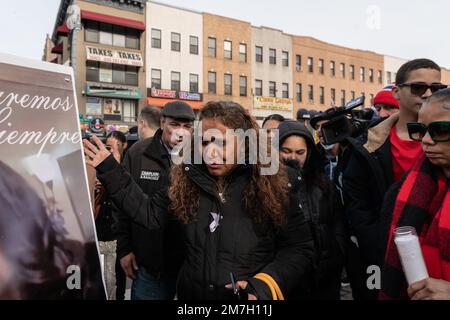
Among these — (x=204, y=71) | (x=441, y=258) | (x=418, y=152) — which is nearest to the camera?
(x=441, y=258)

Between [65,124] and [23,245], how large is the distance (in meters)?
0.67

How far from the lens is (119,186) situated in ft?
6.44

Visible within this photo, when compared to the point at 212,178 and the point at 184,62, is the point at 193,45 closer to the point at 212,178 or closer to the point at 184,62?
the point at 184,62

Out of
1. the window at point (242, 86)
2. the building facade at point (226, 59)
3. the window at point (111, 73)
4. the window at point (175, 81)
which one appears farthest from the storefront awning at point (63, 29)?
the window at point (242, 86)

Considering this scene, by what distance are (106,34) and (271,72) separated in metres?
13.2

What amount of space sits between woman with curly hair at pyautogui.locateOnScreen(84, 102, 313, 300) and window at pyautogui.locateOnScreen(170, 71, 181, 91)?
25744 mm

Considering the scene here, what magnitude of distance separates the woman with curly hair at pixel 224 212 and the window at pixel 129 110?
24.6 meters

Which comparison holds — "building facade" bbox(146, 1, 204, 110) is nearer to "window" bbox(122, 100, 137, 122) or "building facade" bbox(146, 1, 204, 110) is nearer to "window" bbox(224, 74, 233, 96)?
"window" bbox(122, 100, 137, 122)

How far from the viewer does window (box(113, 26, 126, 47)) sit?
1007 inches

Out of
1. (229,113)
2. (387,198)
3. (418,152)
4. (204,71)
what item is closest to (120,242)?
(229,113)

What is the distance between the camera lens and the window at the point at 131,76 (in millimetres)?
25812

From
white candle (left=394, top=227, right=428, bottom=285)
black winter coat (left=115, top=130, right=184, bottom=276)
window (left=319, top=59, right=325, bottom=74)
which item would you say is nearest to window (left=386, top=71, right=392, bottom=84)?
window (left=319, top=59, right=325, bottom=74)

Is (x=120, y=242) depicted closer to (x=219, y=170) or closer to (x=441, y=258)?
(x=219, y=170)

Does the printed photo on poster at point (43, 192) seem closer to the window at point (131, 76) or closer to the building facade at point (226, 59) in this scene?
the window at point (131, 76)
